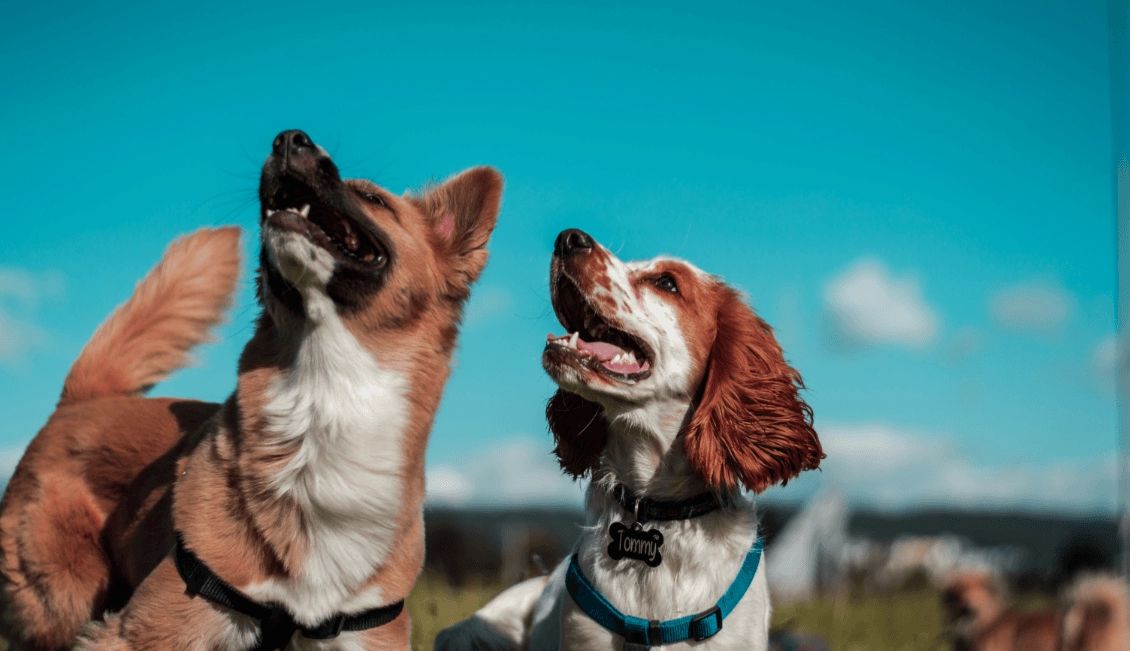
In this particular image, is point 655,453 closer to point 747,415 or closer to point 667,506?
point 667,506

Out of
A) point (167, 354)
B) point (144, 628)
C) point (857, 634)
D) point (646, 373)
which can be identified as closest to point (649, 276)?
point (646, 373)

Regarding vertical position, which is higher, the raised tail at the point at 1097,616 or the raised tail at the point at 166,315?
the raised tail at the point at 166,315

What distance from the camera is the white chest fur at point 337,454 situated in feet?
13.8

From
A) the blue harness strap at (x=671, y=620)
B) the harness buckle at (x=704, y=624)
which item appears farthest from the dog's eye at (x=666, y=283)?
the harness buckle at (x=704, y=624)

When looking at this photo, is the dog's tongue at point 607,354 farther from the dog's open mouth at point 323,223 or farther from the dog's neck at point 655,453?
the dog's open mouth at point 323,223

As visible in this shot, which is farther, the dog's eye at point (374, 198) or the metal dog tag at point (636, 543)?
the dog's eye at point (374, 198)

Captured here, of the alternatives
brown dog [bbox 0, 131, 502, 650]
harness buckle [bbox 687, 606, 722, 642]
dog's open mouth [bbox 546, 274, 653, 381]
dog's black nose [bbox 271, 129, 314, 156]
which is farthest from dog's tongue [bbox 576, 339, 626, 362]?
dog's black nose [bbox 271, 129, 314, 156]

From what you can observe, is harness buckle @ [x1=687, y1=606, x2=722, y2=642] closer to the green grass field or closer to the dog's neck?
the dog's neck

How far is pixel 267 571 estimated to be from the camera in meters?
4.14

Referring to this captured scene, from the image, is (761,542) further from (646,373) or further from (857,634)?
(857,634)

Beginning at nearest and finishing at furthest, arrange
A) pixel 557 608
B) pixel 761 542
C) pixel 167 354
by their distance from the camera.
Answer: pixel 761 542
pixel 557 608
pixel 167 354

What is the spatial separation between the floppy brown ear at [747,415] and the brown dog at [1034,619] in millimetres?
2711

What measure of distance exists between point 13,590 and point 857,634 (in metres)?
5.97

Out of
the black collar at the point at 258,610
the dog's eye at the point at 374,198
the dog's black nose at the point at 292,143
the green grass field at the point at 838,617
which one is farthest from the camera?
the green grass field at the point at 838,617
